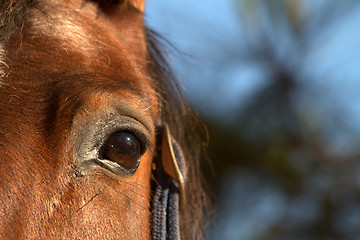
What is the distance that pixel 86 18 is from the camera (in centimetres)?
185

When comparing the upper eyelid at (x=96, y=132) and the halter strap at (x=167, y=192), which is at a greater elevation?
the upper eyelid at (x=96, y=132)

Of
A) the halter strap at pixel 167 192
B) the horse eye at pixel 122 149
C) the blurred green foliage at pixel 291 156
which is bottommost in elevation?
the blurred green foliage at pixel 291 156

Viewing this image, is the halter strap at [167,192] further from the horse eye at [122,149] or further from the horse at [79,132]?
the horse eye at [122,149]

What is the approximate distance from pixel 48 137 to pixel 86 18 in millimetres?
649

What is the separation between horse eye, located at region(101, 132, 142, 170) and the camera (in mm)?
1484

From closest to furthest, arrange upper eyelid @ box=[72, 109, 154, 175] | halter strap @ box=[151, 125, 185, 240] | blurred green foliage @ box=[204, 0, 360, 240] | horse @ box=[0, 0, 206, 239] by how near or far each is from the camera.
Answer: horse @ box=[0, 0, 206, 239] → upper eyelid @ box=[72, 109, 154, 175] → halter strap @ box=[151, 125, 185, 240] → blurred green foliage @ box=[204, 0, 360, 240]

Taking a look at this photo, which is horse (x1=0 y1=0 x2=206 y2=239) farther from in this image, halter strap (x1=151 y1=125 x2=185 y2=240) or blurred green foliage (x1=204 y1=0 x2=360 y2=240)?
blurred green foliage (x1=204 y1=0 x2=360 y2=240)

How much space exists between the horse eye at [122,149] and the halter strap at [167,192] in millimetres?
332

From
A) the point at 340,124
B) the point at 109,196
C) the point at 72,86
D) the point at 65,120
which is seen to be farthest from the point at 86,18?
the point at 340,124

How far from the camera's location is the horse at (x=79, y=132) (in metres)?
1.32

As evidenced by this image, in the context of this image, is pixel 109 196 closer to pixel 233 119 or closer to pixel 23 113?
pixel 23 113

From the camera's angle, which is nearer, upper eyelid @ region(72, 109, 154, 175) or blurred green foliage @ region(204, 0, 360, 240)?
upper eyelid @ region(72, 109, 154, 175)

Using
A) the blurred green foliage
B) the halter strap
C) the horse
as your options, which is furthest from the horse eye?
the blurred green foliage

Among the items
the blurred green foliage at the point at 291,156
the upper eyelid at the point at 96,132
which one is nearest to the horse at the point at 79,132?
the upper eyelid at the point at 96,132
